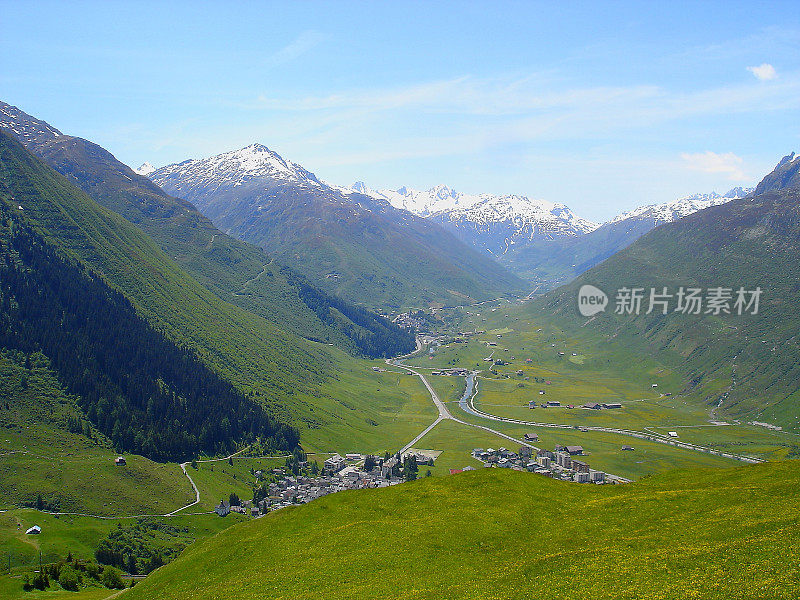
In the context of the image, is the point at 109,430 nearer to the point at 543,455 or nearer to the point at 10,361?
the point at 10,361

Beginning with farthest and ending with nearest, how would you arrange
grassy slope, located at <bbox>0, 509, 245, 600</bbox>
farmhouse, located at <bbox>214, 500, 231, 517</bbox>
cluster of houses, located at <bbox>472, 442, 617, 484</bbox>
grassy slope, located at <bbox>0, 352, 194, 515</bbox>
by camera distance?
cluster of houses, located at <bbox>472, 442, 617, 484</bbox>
farmhouse, located at <bbox>214, 500, 231, 517</bbox>
grassy slope, located at <bbox>0, 352, 194, 515</bbox>
grassy slope, located at <bbox>0, 509, 245, 600</bbox>

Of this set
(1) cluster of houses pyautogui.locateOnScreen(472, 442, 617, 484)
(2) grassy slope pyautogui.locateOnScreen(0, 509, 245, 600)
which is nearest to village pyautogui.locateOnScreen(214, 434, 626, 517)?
(1) cluster of houses pyautogui.locateOnScreen(472, 442, 617, 484)

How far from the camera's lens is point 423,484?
8444 cm

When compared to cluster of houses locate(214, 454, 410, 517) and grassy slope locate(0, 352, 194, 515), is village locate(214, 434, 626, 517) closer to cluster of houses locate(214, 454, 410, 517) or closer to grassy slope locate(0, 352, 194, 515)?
cluster of houses locate(214, 454, 410, 517)

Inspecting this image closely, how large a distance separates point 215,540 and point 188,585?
13843 mm

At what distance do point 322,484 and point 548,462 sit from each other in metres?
74.5

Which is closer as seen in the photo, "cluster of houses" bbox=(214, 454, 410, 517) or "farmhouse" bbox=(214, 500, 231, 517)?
"farmhouse" bbox=(214, 500, 231, 517)

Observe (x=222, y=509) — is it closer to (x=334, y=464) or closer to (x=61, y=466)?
(x=61, y=466)

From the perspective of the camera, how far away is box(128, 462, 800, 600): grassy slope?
46.0 m

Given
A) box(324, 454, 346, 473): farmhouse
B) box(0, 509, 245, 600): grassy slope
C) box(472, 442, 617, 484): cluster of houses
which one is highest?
box(472, 442, 617, 484): cluster of houses

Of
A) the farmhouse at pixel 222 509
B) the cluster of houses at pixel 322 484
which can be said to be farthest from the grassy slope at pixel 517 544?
the cluster of houses at pixel 322 484

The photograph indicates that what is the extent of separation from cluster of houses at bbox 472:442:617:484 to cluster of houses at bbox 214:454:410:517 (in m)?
25.9

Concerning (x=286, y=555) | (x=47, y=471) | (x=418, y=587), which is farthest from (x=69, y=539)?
(x=418, y=587)

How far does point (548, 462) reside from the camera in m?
177
